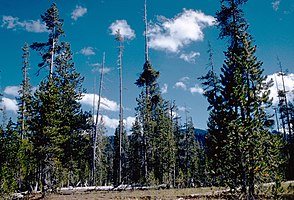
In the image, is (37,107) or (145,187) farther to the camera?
(145,187)

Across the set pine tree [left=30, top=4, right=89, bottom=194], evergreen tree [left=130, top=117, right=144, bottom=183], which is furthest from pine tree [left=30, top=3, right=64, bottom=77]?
evergreen tree [left=130, top=117, right=144, bottom=183]

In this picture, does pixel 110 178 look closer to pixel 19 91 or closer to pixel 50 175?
pixel 19 91

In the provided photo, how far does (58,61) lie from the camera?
3222cm

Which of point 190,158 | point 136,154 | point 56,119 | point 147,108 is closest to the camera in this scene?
point 56,119

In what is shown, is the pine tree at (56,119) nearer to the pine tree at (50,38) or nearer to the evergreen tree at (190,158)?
the pine tree at (50,38)

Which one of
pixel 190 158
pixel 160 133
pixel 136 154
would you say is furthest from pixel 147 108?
pixel 190 158

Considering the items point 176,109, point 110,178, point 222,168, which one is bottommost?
point 110,178

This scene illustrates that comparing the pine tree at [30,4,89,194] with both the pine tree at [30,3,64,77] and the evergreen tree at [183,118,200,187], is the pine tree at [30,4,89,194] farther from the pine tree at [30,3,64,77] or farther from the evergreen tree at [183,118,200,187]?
the evergreen tree at [183,118,200,187]

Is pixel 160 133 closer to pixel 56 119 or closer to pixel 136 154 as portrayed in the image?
pixel 136 154

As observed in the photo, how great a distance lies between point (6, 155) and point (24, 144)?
66.8 inches

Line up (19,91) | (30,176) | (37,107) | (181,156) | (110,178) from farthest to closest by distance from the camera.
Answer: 1. (110,178)
2. (181,156)
3. (19,91)
4. (30,176)
5. (37,107)

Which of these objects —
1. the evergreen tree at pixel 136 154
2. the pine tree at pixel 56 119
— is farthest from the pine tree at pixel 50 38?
the evergreen tree at pixel 136 154

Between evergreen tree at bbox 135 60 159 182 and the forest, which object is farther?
evergreen tree at bbox 135 60 159 182

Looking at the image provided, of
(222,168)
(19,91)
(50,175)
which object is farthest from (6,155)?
(222,168)
